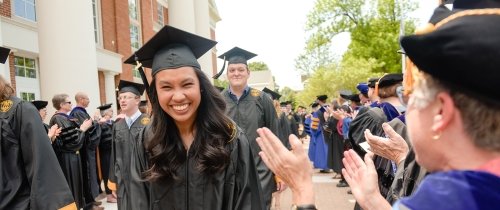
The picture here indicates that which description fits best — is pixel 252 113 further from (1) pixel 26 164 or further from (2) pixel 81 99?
(2) pixel 81 99

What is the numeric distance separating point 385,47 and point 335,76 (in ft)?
15.1

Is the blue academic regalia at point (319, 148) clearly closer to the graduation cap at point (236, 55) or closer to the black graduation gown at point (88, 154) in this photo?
the black graduation gown at point (88, 154)

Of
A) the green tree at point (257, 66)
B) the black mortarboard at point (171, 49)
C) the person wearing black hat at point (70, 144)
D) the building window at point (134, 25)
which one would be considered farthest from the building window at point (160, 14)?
the green tree at point (257, 66)

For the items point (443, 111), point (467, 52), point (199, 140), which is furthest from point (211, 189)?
point (467, 52)

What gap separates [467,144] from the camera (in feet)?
3.30

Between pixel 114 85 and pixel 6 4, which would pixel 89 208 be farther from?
pixel 114 85

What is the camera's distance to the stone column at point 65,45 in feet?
26.4

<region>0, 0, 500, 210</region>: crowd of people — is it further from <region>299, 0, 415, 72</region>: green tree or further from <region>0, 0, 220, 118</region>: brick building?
<region>299, 0, 415, 72</region>: green tree

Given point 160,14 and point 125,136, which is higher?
point 160,14

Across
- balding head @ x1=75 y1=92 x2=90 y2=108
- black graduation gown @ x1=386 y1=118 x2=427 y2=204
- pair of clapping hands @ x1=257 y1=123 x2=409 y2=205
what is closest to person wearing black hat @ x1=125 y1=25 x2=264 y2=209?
black graduation gown @ x1=386 y1=118 x2=427 y2=204

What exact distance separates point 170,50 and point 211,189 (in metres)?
0.94

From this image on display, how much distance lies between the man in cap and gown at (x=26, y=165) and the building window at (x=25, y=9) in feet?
31.7

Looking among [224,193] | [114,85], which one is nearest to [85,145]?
[224,193]

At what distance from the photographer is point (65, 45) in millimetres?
8102
